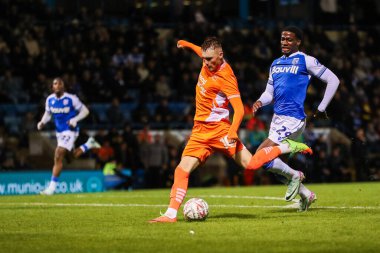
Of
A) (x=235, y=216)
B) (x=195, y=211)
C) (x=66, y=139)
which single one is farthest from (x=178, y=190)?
(x=66, y=139)

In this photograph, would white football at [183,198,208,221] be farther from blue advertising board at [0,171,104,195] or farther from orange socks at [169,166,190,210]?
blue advertising board at [0,171,104,195]

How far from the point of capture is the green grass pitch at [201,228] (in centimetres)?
954

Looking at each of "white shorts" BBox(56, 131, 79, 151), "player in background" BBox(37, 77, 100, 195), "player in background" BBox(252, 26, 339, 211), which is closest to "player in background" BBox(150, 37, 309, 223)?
"player in background" BBox(252, 26, 339, 211)

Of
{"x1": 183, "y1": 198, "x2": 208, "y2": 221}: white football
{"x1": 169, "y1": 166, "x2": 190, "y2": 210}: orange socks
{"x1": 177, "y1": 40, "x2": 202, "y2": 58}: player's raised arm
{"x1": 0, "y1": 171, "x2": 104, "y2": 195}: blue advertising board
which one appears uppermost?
→ {"x1": 177, "y1": 40, "x2": 202, "y2": 58}: player's raised arm

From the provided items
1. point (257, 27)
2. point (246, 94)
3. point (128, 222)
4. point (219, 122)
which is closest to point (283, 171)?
point (219, 122)

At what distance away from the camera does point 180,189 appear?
12.0 m

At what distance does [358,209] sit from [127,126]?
530 inches

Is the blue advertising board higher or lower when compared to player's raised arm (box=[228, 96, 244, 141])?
lower

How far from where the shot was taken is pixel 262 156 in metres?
12.6

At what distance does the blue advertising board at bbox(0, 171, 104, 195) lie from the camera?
76.3ft

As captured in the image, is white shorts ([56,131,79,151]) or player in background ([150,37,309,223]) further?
white shorts ([56,131,79,151])

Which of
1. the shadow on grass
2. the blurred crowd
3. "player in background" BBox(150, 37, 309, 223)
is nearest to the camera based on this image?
"player in background" BBox(150, 37, 309, 223)

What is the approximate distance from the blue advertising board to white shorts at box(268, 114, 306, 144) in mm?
10957

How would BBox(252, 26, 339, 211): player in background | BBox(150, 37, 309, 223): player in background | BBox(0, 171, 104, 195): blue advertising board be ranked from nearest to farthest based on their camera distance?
1. BBox(150, 37, 309, 223): player in background
2. BBox(252, 26, 339, 211): player in background
3. BBox(0, 171, 104, 195): blue advertising board
